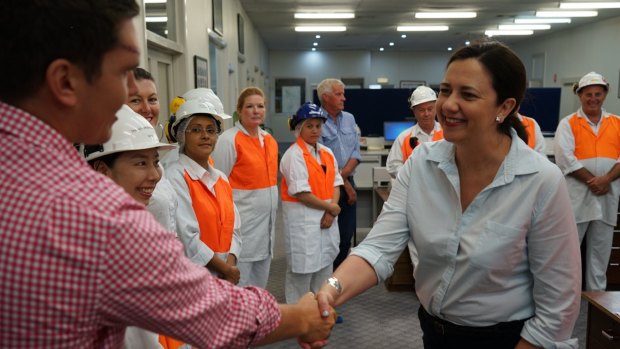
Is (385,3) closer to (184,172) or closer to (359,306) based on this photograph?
(359,306)

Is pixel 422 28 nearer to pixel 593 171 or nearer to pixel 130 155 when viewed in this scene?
pixel 593 171

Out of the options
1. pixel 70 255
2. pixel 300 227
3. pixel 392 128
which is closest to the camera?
pixel 70 255

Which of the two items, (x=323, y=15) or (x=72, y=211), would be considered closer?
(x=72, y=211)

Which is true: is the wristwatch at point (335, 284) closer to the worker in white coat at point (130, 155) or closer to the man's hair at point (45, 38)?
the worker in white coat at point (130, 155)

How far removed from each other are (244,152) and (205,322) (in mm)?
2432

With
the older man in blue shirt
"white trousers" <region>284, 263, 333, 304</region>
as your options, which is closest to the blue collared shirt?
the older man in blue shirt

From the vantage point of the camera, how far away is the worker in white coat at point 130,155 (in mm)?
1602

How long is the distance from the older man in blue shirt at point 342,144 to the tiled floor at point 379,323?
0.54 meters

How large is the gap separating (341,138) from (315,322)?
2995 mm

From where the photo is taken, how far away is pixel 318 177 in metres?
3.41

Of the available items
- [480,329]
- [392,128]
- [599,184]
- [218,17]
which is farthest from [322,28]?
[480,329]

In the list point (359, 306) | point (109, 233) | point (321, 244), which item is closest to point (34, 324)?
point (109, 233)

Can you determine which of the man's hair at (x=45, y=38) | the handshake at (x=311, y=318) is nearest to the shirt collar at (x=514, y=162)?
the handshake at (x=311, y=318)

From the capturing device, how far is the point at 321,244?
3434 millimetres
